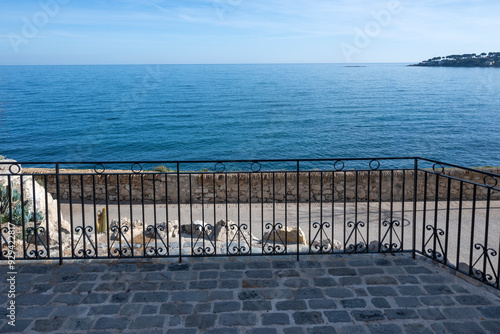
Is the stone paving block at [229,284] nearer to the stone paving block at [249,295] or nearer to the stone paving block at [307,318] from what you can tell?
the stone paving block at [249,295]

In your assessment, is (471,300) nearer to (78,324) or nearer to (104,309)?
(104,309)

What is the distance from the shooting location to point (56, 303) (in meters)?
4.23

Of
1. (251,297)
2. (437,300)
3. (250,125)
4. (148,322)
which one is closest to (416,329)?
(437,300)

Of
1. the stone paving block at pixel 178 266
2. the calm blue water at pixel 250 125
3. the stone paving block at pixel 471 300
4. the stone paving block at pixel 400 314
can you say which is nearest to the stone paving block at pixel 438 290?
the stone paving block at pixel 471 300

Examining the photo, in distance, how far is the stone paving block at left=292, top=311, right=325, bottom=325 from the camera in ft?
12.6

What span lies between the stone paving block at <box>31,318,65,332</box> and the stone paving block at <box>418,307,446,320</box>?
3.35 meters

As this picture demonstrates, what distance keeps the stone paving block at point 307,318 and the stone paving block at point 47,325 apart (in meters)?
2.16

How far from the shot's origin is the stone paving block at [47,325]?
148 inches

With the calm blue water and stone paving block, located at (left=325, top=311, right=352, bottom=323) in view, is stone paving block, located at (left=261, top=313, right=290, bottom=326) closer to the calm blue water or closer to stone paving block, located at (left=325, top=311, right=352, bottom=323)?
stone paving block, located at (left=325, top=311, right=352, bottom=323)

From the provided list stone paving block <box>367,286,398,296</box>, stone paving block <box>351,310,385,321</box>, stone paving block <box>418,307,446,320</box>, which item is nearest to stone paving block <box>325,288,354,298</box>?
stone paving block <box>367,286,398,296</box>

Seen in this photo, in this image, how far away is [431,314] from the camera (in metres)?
3.97

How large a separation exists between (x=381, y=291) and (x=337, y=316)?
759mm

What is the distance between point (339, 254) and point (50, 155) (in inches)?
1773

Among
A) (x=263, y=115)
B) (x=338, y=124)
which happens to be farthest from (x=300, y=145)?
(x=263, y=115)
